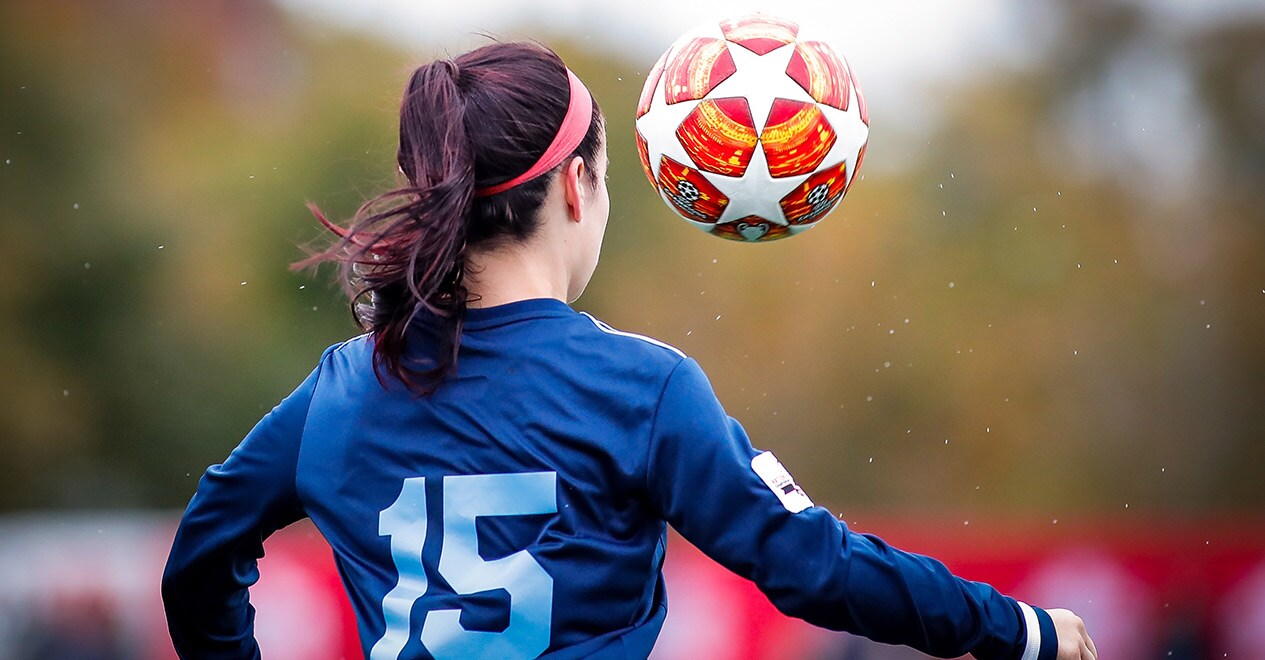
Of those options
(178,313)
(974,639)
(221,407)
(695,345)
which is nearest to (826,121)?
(974,639)

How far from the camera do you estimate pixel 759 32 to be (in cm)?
310

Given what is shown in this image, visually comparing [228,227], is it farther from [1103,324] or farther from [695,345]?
[1103,324]

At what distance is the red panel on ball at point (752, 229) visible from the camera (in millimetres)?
3120

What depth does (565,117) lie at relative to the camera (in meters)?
2.08

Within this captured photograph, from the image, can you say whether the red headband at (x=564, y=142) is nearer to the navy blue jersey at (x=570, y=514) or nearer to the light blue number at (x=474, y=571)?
the navy blue jersey at (x=570, y=514)

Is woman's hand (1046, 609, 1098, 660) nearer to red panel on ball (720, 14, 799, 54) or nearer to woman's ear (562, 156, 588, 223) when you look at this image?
woman's ear (562, 156, 588, 223)

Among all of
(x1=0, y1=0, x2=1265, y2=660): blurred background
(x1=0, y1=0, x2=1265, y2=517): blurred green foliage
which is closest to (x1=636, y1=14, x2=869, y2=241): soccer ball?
(x1=0, y1=0, x2=1265, y2=660): blurred background

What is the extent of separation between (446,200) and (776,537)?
70cm

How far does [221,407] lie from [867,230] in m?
13.3

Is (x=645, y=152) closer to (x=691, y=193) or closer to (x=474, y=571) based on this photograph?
(x=691, y=193)

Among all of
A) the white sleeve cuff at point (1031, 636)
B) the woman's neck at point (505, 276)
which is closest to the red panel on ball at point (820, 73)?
the woman's neck at point (505, 276)

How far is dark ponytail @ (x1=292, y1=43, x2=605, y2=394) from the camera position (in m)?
1.98

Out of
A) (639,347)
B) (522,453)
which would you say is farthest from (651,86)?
(522,453)

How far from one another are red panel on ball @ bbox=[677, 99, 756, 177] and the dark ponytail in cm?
97
